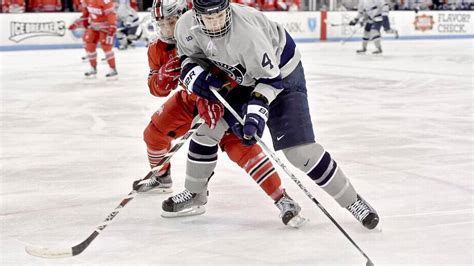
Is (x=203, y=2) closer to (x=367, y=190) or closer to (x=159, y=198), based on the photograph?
(x=159, y=198)

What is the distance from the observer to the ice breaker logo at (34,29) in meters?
12.0

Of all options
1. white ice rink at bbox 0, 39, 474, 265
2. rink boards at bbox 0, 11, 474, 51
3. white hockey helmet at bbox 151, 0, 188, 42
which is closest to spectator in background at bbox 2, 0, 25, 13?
rink boards at bbox 0, 11, 474, 51

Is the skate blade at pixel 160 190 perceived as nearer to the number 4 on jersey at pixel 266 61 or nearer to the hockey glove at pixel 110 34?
the number 4 on jersey at pixel 266 61

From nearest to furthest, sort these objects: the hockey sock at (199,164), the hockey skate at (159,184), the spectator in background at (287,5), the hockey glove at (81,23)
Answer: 1. the hockey sock at (199,164)
2. the hockey skate at (159,184)
3. the hockey glove at (81,23)
4. the spectator in background at (287,5)

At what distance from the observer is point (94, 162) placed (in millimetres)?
4020

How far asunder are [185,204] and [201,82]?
572 mm

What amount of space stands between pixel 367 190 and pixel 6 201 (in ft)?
5.04

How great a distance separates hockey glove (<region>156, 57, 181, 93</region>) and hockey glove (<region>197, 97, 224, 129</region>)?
27cm

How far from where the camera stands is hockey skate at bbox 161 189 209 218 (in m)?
2.99

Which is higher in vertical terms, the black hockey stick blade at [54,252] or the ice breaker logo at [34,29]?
the black hockey stick blade at [54,252]

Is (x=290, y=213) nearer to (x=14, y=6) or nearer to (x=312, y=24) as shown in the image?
(x=14, y=6)

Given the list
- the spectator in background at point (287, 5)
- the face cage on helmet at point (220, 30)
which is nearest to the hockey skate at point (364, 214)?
the face cage on helmet at point (220, 30)

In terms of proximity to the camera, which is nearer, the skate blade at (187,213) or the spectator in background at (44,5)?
Answer: the skate blade at (187,213)

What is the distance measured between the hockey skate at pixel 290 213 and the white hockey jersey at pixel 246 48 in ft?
1.55
